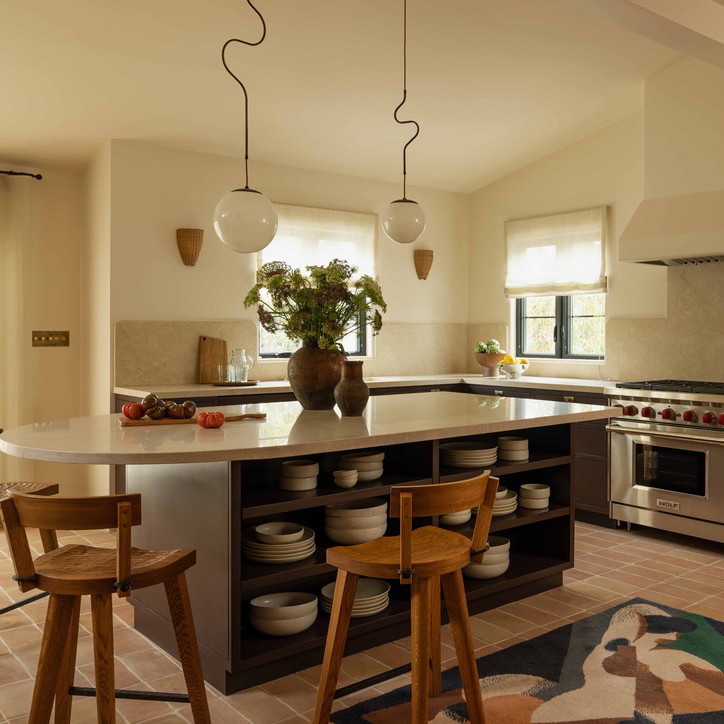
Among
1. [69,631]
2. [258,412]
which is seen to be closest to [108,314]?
[258,412]

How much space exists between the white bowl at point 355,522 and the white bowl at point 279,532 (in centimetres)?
13

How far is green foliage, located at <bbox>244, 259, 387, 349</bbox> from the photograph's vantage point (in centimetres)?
345

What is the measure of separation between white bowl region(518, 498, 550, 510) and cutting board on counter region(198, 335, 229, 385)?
2679 millimetres

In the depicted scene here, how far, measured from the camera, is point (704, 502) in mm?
4668

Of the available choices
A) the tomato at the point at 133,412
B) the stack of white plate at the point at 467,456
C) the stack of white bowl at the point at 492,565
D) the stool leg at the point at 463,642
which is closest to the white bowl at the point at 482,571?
the stack of white bowl at the point at 492,565

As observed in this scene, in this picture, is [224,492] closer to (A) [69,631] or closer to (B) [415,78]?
(A) [69,631]

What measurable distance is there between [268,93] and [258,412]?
2.41 m

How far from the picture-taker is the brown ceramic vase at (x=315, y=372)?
3519 mm

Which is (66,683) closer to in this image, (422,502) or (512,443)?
(422,502)

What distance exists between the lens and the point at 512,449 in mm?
3732

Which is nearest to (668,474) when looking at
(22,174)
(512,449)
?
(512,449)

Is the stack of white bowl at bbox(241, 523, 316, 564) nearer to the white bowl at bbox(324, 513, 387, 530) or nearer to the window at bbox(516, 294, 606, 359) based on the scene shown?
the white bowl at bbox(324, 513, 387, 530)

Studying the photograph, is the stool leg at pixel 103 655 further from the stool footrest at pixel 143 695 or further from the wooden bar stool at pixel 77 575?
the stool footrest at pixel 143 695

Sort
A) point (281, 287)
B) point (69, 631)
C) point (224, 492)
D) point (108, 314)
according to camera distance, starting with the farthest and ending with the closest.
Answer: point (108, 314) → point (281, 287) → point (224, 492) → point (69, 631)
